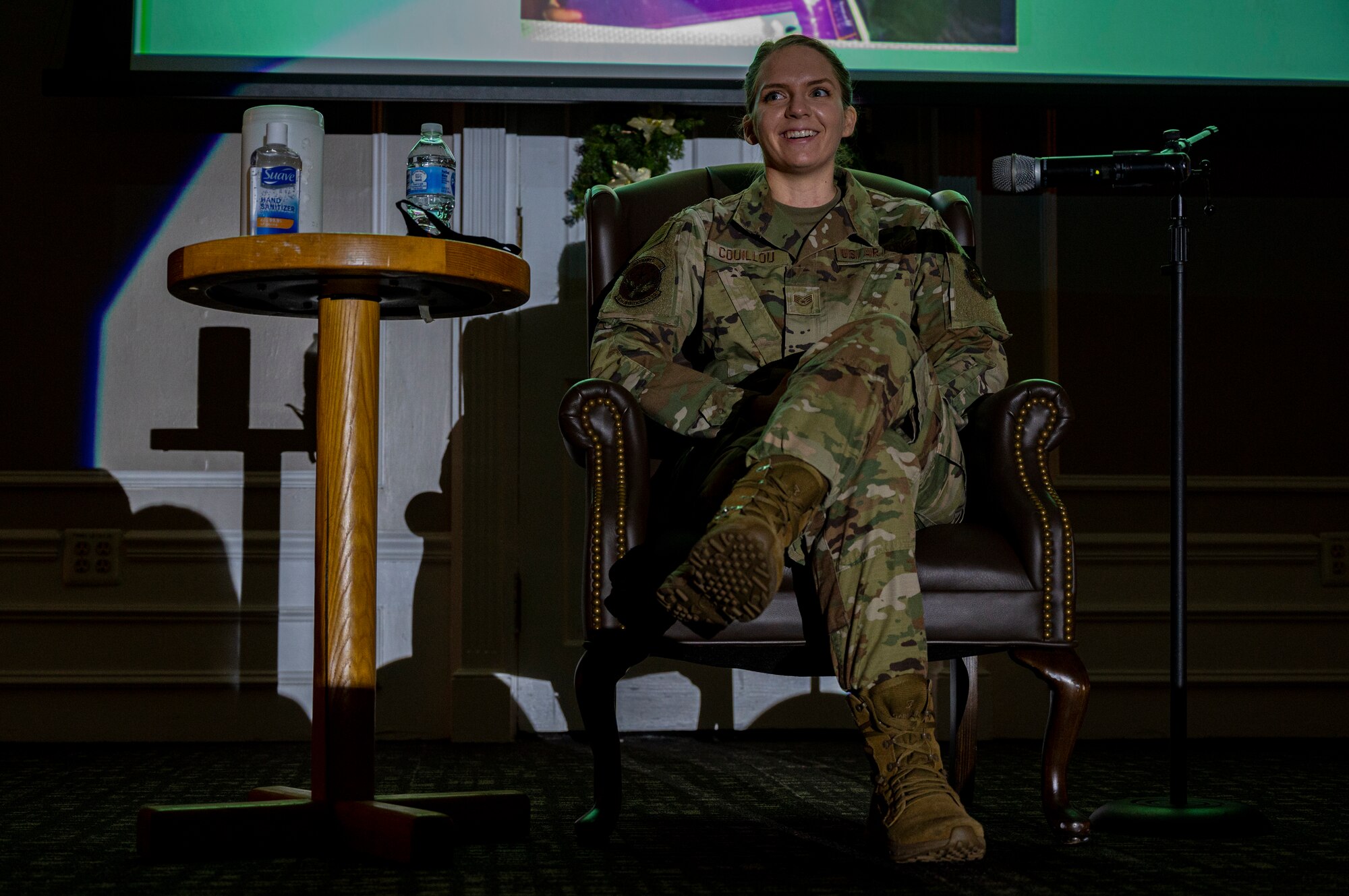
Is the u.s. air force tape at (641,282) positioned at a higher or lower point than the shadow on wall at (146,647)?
higher

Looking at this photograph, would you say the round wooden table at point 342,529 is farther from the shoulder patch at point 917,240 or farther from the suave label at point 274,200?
the shoulder patch at point 917,240

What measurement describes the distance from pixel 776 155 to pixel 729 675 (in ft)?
4.55

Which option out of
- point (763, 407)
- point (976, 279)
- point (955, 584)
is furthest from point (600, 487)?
point (976, 279)

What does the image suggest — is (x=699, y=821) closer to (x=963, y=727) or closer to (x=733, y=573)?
(x=963, y=727)

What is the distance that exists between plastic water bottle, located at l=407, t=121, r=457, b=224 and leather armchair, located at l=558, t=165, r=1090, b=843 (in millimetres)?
348

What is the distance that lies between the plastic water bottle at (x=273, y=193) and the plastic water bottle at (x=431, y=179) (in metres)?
0.20

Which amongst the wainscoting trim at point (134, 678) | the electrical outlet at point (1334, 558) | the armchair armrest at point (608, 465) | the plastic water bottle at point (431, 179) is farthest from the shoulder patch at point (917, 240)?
the wainscoting trim at point (134, 678)

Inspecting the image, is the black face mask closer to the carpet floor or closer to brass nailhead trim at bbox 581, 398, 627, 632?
brass nailhead trim at bbox 581, 398, 627, 632

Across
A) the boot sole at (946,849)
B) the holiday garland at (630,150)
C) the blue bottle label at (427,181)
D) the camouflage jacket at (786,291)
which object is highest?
the holiday garland at (630,150)

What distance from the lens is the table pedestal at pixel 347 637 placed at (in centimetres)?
169

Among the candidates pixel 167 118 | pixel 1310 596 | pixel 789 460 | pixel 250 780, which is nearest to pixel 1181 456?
pixel 789 460

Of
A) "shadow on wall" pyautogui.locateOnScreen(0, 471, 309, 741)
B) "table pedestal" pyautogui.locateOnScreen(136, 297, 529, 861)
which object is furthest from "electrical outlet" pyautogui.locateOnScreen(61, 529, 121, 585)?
"table pedestal" pyautogui.locateOnScreen(136, 297, 529, 861)

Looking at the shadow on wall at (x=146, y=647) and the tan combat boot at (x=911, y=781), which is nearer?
the tan combat boot at (x=911, y=781)

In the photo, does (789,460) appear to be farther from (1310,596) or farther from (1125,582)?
(1310,596)
